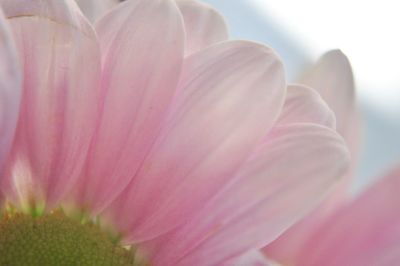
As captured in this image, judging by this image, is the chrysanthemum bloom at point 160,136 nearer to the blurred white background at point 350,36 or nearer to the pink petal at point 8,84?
the pink petal at point 8,84

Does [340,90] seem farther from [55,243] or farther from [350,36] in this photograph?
[350,36]

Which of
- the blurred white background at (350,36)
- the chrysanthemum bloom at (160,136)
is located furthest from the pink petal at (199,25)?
the blurred white background at (350,36)

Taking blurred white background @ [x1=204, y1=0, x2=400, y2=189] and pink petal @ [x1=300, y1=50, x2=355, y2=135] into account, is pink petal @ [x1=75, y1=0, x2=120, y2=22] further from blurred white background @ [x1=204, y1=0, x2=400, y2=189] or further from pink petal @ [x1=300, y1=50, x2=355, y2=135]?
blurred white background @ [x1=204, y1=0, x2=400, y2=189]

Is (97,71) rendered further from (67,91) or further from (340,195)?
(340,195)

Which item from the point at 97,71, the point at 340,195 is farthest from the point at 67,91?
the point at 340,195

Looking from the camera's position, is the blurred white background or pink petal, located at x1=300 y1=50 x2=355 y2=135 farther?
the blurred white background

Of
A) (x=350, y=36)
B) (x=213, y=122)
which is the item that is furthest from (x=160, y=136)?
(x=350, y=36)

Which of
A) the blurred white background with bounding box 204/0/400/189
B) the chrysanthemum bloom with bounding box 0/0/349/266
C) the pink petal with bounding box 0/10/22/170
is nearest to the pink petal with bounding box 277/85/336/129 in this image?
the chrysanthemum bloom with bounding box 0/0/349/266
